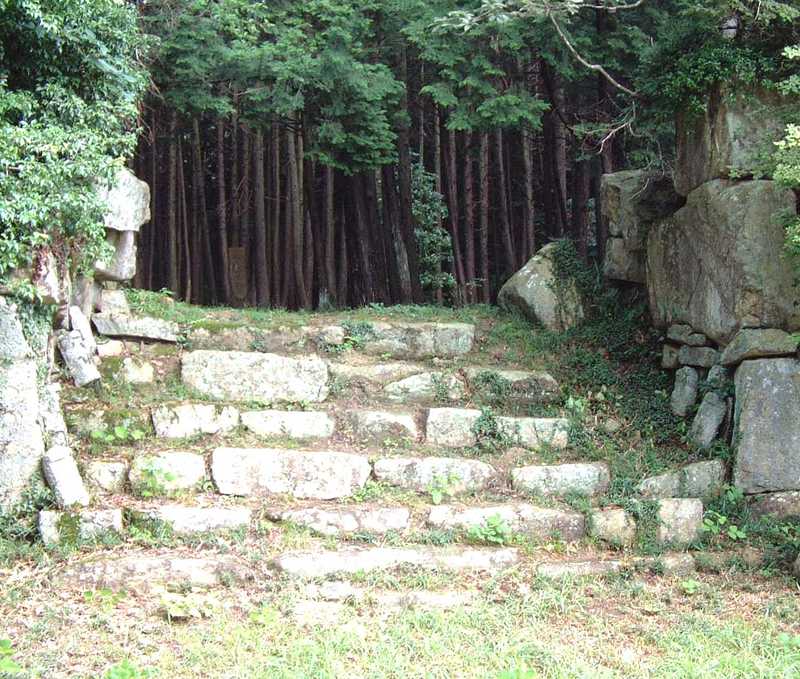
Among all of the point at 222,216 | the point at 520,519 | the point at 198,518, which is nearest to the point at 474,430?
the point at 520,519

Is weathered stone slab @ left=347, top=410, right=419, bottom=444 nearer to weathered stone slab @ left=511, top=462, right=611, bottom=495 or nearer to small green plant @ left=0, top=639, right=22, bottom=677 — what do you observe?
weathered stone slab @ left=511, top=462, right=611, bottom=495

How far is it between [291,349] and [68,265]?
8.38ft

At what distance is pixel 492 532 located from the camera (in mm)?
6066

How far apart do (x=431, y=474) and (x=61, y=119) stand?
14.2ft

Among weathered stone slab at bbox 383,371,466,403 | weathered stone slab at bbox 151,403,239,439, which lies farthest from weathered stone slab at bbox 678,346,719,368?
weathered stone slab at bbox 151,403,239,439

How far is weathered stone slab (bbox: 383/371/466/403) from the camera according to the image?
796 cm

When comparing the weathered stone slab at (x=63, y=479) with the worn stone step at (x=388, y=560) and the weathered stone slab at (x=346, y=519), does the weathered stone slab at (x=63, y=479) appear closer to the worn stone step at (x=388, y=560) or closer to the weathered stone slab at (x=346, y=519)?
the weathered stone slab at (x=346, y=519)

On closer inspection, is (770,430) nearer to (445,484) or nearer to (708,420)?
(708,420)

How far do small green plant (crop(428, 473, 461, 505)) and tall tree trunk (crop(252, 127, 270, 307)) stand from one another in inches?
290

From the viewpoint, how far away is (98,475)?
6113 millimetres

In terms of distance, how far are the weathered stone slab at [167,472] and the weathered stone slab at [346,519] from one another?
0.73m

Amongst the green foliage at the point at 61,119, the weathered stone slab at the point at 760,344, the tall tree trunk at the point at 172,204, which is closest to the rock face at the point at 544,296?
the weathered stone slab at the point at 760,344

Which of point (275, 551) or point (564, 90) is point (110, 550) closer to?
point (275, 551)

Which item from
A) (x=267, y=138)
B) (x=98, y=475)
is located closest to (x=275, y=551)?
(x=98, y=475)
